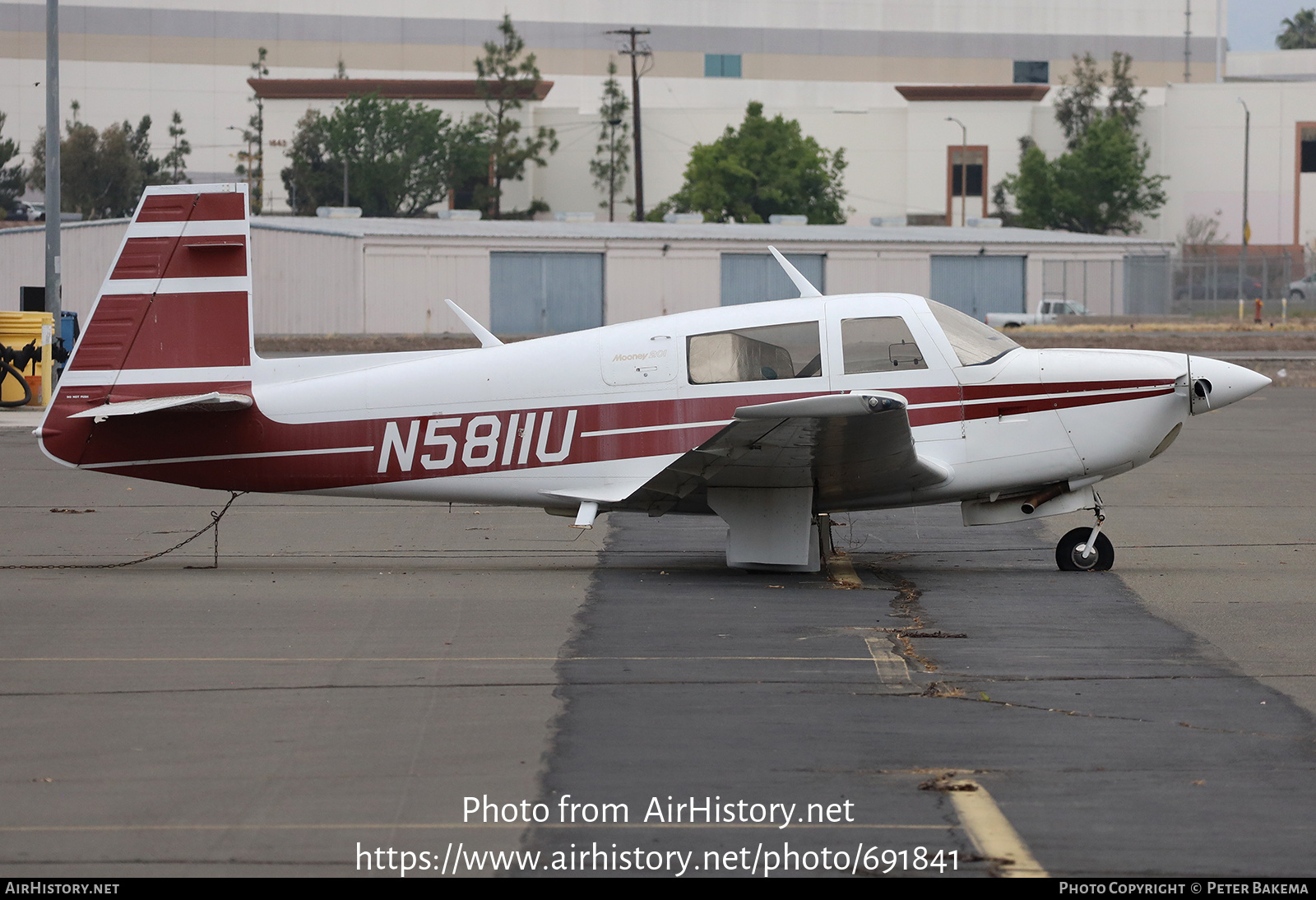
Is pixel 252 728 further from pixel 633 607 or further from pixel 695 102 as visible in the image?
pixel 695 102

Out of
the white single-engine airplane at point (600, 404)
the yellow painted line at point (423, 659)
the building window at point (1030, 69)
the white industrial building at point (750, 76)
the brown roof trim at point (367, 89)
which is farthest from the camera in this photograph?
the building window at point (1030, 69)

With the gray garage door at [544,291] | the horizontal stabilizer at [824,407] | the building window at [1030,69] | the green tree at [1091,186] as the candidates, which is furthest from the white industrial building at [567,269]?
the building window at [1030,69]

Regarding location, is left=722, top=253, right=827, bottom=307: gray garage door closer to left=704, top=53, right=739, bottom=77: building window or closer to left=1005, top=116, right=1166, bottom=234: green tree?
left=1005, top=116, right=1166, bottom=234: green tree

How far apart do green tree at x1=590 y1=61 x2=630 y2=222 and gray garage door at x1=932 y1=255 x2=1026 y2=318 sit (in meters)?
32.3

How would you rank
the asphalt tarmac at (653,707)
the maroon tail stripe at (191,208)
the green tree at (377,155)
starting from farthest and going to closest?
the green tree at (377,155), the maroon tail stripe at (191,208), the asphalt tarmac at (653,707)

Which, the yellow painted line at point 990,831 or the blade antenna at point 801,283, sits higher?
the blade antenna at point 801,283

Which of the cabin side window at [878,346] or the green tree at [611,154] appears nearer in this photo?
the cabin side window at [878,346]

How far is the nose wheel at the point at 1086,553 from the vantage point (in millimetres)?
11180

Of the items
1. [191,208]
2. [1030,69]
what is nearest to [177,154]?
[1030,69]

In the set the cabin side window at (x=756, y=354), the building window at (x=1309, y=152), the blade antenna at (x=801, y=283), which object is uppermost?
the building window at (x=1309, y=152)

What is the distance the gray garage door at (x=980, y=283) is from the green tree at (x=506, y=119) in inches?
1362

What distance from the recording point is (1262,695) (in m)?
7.49

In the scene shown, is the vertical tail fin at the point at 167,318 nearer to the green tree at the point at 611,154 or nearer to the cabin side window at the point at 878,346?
the cabin side window at the point at 878,346

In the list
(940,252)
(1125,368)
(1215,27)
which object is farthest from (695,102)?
(1125,368)
